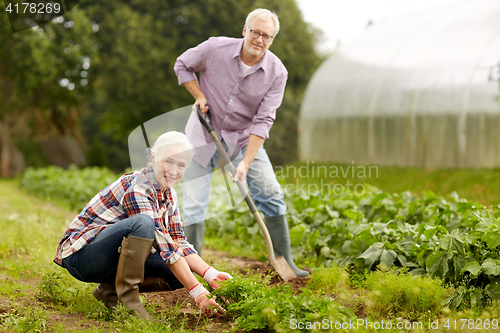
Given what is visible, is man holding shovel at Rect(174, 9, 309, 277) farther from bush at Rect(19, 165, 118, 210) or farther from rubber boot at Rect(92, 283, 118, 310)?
bush at Rect(19, 165, 118, 210)

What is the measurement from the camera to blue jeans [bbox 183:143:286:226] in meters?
3.04

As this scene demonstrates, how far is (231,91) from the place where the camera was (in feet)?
9.98

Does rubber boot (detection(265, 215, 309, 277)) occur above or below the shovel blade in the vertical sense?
above

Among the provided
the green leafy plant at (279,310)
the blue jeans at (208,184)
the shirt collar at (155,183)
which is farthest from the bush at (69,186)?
the green leafy plant at (279,310)

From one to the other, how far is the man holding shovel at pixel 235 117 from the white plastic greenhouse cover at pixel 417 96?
565 cm

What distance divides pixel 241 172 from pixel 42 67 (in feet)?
40.6

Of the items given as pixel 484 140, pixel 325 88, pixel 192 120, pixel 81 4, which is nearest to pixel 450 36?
pixel 484 140

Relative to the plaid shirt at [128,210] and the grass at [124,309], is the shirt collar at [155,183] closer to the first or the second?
the plaid shirt at [128,210]

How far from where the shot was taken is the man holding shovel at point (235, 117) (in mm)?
3000

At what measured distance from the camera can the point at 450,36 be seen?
8719 millimetres

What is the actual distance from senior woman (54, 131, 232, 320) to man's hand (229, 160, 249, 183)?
62 centimetres

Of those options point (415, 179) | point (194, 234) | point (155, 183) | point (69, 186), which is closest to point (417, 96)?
point (415, 179)

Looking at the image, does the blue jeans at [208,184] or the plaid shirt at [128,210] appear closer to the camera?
the plaid shirt at [128,210]

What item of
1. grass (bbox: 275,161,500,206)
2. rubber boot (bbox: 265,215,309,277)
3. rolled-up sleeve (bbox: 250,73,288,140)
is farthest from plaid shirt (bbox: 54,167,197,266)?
grass (bbox: 275,161,500,206)
